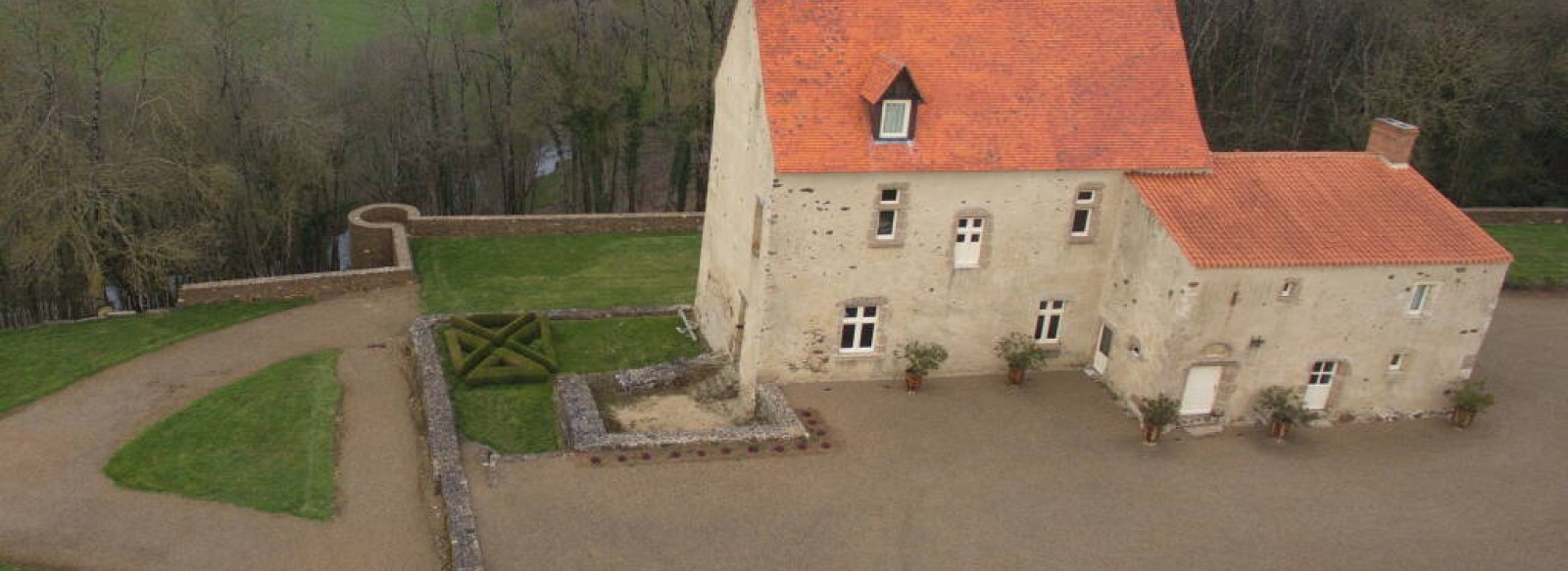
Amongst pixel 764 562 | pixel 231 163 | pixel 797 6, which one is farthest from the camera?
pixel 231 163

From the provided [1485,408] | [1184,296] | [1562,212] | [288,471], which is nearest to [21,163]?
[288,471]

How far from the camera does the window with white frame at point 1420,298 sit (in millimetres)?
27328

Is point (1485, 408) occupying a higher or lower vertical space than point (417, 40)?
lower

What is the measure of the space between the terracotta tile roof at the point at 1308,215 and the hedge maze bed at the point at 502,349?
16.6 meters

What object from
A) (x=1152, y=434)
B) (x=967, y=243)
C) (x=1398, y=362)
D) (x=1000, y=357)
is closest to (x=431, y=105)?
(x=967, y=243)

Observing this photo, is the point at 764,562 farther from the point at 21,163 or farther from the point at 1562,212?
the point at 1562,212

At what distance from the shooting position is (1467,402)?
28000 mm

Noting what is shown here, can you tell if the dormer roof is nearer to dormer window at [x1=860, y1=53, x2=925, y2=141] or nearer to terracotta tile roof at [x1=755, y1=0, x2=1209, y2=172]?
dormer window at [x1=860, y1=53, x2=925, y2=141]

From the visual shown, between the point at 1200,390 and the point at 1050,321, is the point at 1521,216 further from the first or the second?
the point at 1050,321

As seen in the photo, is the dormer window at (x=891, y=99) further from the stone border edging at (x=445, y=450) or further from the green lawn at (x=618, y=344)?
the stone border edging at (x=445, y=450)

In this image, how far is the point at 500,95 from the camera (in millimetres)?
49062

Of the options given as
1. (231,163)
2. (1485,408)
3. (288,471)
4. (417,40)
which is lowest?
(288,471)

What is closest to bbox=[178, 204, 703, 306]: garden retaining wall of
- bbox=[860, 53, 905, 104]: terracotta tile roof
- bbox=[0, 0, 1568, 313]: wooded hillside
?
bbox=[0, 0, 1568, 313]: wooded hillside

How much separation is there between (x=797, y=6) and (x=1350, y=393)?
1697 centimetres
